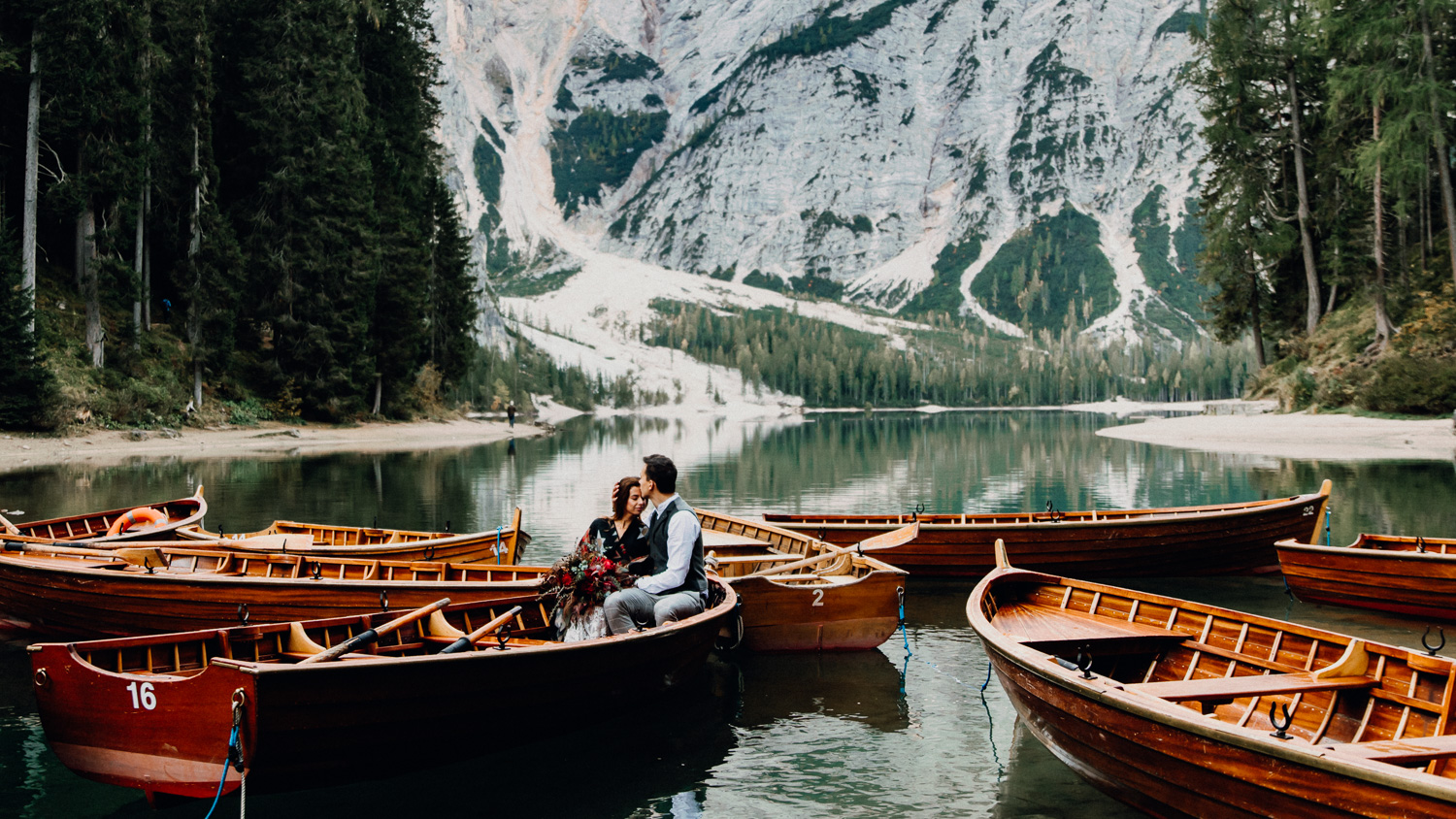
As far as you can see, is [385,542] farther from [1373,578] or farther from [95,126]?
[95,126]

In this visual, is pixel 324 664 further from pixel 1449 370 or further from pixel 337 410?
pixel 337 410

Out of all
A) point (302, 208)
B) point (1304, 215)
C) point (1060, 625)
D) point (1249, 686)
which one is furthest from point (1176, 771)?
point (302, 208)

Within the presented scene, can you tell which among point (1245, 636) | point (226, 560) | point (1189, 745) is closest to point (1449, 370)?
point (1245, 636)

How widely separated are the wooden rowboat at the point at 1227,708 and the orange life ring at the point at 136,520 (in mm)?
15529

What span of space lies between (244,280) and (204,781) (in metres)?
56.3

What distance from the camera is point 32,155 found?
143 ft

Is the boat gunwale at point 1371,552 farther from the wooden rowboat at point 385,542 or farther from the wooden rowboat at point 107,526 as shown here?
the wooden rowboat at point 107,526

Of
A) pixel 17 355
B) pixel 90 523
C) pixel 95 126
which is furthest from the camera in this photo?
pixel 95 126

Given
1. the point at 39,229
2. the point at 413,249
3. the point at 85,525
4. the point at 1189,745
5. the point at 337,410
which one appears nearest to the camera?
the point at 1189,745

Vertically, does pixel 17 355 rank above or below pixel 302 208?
below

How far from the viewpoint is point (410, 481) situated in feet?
127

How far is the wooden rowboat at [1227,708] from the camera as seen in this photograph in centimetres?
602

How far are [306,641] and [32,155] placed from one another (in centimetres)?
4698

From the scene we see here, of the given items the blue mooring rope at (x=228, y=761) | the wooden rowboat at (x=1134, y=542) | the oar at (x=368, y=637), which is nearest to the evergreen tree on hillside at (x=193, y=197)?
the wooden rowboat at (x=1134, y=542)
